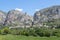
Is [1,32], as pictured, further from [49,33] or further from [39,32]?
[49,33]

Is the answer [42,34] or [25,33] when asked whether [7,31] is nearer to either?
[25,33]

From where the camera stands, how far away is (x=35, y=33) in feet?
230

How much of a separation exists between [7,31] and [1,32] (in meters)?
3.40

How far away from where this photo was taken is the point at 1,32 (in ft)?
253

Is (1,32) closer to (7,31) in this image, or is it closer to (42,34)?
(7,31)

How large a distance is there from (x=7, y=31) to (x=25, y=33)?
12.0m

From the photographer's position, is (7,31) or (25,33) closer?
(25,33)

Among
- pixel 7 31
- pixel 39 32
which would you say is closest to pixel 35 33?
pixel 39 32

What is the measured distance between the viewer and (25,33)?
71562 mm

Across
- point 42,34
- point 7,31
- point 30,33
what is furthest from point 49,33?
point 7,31

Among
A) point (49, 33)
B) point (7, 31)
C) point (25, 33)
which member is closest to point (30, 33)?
point (25, 33)

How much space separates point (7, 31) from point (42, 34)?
62.8 feet

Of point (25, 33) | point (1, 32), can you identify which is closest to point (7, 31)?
point (1, 32)

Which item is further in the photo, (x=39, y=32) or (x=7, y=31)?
(x=7, y=31)
